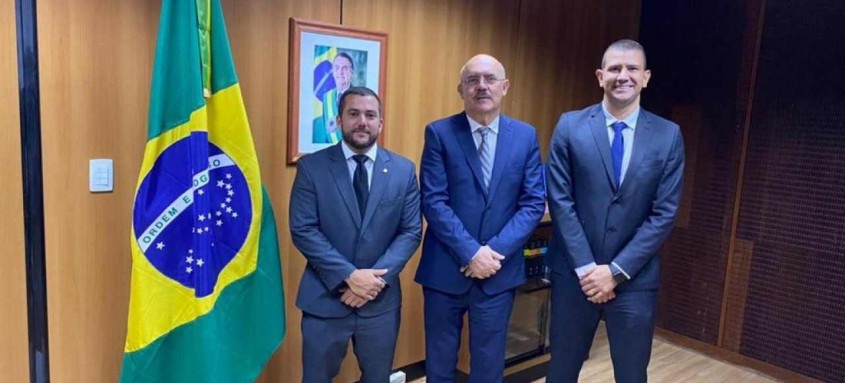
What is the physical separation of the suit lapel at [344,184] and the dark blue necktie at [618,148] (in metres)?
0.92

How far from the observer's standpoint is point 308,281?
2.26 m

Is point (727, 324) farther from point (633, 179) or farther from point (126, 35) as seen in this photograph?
point (126, 35)

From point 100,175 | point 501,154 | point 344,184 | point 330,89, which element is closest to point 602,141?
point 501,154

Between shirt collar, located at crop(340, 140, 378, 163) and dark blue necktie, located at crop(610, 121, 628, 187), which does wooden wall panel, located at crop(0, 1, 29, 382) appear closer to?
shirt collar, located at crop(340, 140, 378, 163)

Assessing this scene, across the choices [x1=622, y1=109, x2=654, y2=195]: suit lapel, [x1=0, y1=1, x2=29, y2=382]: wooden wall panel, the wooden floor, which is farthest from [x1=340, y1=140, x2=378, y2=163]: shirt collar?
the wooden floor

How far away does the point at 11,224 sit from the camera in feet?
6.76

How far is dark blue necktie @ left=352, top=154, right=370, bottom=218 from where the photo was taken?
89.0 inches

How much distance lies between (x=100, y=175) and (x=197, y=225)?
1.35 feet

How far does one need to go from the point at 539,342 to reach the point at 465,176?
147 cm

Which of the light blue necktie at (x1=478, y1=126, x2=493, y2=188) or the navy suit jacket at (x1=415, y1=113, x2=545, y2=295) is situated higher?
the light blue necktie at (x1=478, y1=126, x2=493, y2=188)

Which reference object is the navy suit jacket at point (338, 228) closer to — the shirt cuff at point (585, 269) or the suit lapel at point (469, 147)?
the suit lapel at point (469, 147)

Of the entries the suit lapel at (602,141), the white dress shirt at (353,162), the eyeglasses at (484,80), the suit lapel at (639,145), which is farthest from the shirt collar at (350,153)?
the suit lapel at (639,145)

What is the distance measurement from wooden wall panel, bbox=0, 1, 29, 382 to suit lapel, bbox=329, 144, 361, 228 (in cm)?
101

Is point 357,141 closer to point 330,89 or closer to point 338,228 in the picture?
point 338,228
